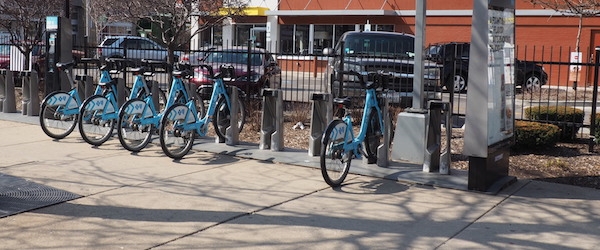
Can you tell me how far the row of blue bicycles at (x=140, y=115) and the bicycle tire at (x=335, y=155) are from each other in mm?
2237

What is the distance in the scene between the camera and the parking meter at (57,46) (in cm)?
1188

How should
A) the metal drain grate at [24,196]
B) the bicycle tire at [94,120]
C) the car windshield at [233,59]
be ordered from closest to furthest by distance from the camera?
the metal drain grate at [24,196], the bicycle tire at [94,120], the car windshield at [233,59]

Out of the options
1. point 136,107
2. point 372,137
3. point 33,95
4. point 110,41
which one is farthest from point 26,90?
point 110,41

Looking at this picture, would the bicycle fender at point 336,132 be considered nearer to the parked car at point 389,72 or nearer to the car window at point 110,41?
the parked car at point 389,72

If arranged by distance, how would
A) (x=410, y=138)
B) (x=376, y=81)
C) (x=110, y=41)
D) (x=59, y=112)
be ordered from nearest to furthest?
(x=376, y=81)
(x=410, y=138)
(x=59, y=112)
(x=110, y=41)

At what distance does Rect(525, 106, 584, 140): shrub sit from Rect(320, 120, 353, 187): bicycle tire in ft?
13.9

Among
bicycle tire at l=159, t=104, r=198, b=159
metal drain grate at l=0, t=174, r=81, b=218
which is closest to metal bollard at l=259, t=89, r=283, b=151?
bicycle tire at l=159, t=104, r=198, b=159

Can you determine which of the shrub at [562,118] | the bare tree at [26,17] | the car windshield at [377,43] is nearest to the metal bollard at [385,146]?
the shrub at [562,118]

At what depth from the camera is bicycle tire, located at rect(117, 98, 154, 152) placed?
8719mm

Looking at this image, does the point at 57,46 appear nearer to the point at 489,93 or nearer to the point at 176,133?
the point at 176,133

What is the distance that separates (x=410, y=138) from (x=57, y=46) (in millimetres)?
6552

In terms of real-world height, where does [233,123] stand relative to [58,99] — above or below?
below

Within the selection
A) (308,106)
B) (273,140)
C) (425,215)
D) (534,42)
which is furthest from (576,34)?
(425,215)

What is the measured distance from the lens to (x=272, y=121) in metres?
9.37
